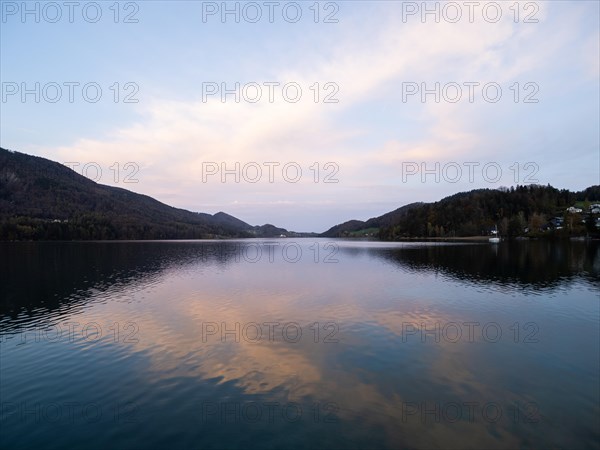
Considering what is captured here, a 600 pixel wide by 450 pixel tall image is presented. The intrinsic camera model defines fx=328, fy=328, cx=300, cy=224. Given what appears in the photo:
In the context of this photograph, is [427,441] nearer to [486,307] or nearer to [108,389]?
[108,389]

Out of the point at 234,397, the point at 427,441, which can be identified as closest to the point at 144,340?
the point at 234,397

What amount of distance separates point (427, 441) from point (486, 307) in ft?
96.5

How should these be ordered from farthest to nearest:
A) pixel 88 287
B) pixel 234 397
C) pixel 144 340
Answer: pixel 88 287
pixel 144 340
pixel 234 397

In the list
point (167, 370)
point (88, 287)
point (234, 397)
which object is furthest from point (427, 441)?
point (88, 287)

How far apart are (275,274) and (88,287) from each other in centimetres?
3378

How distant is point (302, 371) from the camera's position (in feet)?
67.3

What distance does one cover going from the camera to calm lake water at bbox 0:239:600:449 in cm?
1402

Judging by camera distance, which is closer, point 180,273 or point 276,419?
point 276,419

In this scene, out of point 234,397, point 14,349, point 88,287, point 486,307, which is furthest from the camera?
point 88,287

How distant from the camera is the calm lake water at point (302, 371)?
14016 millimetres

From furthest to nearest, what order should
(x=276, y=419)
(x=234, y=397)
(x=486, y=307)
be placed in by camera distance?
(x=486, y=307) < (x=234, y=397) < (x=276, y=419)

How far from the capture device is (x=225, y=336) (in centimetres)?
2819

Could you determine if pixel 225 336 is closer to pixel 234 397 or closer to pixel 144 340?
pixel 144 340

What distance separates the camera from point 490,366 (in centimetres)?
2112
